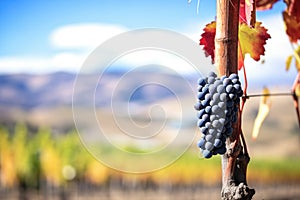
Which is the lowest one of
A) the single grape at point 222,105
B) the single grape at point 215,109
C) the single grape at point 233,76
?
the single grape at point 215,109

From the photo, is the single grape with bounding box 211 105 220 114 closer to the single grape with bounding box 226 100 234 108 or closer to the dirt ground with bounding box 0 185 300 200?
the single grape with bounding box 226 100 234 108

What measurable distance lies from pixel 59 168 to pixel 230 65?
594 centimetres

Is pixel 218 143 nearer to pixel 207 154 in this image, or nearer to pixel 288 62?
pixel 207 154

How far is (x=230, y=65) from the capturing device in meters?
0.38

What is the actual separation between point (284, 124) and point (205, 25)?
1178 centimetres

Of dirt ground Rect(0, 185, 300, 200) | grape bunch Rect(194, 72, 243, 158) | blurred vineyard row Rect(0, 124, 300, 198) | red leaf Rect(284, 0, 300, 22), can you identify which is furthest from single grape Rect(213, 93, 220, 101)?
dirt ground Rect(0, 185, 300, 200)

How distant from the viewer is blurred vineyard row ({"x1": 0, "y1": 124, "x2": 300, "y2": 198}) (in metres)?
6.04

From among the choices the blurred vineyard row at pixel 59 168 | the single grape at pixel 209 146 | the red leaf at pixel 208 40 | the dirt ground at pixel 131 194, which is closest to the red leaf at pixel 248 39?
the red leaf at pixel 208 40

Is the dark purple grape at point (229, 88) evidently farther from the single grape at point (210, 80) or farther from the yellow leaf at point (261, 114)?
the yellow leaf at point (261, 114)

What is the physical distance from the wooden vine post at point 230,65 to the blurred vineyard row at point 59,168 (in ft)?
18.8

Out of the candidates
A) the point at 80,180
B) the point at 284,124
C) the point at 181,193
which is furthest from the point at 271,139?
the point at 80,180

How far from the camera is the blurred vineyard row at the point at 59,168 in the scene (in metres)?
6.04

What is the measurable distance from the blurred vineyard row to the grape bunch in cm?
573

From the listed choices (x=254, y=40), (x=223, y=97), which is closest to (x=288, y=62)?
(x=254, y=40)
